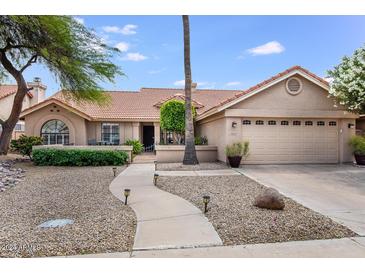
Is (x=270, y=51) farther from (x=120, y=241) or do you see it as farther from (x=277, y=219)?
(x=120, y=241)

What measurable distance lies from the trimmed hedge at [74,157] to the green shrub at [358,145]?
12.2 metres

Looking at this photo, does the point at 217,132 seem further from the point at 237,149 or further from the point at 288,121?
the point at 288,121

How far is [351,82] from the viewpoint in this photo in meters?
12.8

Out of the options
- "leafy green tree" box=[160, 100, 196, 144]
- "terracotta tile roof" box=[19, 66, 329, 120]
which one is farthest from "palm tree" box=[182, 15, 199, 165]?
"terracotta tile roof" box=[19, 66, 329, 120]

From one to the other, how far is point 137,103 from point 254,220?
1987cm

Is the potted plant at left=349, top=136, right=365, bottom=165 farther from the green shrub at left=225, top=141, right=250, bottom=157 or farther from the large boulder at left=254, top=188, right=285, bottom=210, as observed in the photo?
the large boulder at left=254, top=188, right=285, bottom=210

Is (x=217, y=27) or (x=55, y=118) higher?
(x=217, y=27)

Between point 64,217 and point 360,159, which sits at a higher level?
point 360,159

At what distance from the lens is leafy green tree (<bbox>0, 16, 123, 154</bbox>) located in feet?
51.5

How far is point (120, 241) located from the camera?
501 centimetres

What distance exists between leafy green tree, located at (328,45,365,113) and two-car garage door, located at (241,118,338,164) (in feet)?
6.72

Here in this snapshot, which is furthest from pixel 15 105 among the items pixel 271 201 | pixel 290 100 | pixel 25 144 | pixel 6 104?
pixel 271 201

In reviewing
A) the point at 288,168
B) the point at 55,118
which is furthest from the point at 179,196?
the point at 55,118
